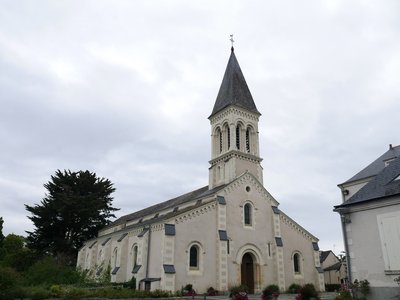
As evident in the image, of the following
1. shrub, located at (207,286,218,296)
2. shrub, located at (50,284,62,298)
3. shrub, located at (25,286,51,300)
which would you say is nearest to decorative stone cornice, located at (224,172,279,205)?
shrub, located at (207,286,218,296)

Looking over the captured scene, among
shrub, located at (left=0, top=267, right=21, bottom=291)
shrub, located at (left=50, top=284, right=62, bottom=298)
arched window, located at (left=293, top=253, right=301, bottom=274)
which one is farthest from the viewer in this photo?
arched window, located at (left=293, top=253, right=301, bottom=274)

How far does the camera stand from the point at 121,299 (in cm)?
2066

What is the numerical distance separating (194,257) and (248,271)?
538 cm

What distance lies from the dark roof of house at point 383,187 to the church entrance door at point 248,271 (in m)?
16.2

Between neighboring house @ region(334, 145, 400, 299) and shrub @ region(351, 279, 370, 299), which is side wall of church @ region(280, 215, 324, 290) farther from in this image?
shrub @ region(351, 279, 370, 299)

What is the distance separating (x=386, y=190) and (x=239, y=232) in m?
16.9

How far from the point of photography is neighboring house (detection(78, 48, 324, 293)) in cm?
2561

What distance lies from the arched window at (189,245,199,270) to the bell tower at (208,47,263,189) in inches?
296

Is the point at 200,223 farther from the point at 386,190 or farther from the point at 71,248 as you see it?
the point at 71,248

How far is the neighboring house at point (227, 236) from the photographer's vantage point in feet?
84.0

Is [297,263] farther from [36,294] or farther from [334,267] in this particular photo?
[334,267]

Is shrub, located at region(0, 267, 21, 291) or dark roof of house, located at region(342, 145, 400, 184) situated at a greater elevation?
dark roof of house, located at region(342, 145, 400, 184)

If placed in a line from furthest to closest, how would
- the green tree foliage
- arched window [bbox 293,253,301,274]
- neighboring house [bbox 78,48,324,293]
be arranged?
the green tree foliage
arched window [bbox 293,253,301,274]
neighboring house [bbox 78,48,324,293]

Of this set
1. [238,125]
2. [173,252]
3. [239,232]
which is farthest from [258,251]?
[238,125]
